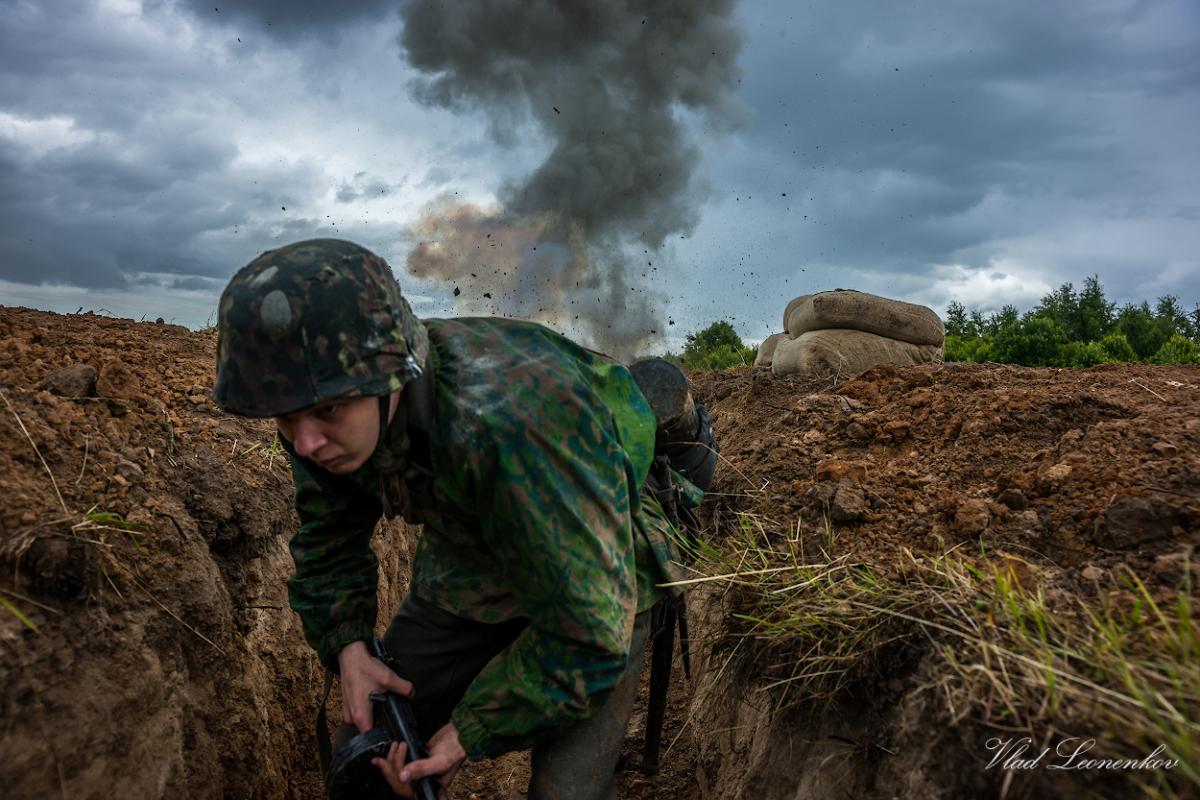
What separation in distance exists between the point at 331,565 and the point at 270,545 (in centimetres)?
109

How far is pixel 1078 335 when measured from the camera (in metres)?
16.4

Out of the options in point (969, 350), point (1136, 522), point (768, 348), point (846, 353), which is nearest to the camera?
point (1136, 522)

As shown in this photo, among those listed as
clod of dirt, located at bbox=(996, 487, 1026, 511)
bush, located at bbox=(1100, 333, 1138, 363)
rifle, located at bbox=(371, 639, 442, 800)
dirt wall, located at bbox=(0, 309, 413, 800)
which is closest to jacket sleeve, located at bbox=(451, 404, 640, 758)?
rifle, located at bbox=(371, 639, 442, 800)

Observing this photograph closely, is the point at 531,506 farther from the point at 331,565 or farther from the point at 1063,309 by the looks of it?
the point at 1063,309

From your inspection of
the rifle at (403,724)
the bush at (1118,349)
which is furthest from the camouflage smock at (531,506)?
the bush at (1118,349)

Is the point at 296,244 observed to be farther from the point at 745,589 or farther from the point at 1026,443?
the point at 1026,443

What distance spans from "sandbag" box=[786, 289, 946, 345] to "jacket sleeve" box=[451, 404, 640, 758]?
6.99 metres

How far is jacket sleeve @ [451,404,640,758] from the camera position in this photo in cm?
192

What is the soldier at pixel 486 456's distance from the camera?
6.41ft

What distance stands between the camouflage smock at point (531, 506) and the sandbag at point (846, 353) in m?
6.15

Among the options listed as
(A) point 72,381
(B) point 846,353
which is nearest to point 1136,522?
(A) point 72,381

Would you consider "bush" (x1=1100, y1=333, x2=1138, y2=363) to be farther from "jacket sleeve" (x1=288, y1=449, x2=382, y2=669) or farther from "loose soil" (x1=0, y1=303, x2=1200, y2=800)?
"jacket sleeve" (x1=288, y1=449, x2=382, y2=669)

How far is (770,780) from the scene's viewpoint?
8.66 ft

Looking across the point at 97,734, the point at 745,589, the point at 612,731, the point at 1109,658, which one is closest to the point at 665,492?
the point at 745,589
